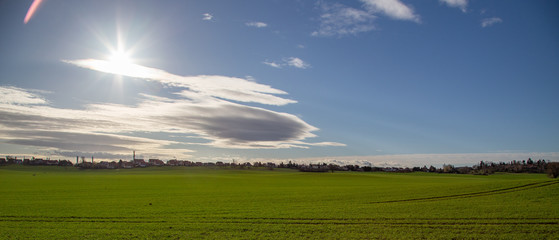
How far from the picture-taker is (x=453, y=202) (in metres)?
28.0

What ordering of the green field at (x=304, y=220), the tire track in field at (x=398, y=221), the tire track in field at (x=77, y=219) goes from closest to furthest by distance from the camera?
1. the green field at (x=304, y=220)
2. the tire track in field at (x=398, y=221)
3. the tire track in field at (x=77, y=219)

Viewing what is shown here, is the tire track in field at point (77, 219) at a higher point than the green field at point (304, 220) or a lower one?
lower

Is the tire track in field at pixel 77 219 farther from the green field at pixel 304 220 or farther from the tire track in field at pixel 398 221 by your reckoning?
the tire track in field at pixel 398 221

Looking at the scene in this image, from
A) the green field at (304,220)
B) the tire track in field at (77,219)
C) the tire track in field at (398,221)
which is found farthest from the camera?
the tire track in field at (77,219)

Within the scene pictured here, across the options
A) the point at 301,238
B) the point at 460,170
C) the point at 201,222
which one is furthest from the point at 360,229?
the point at 460,170

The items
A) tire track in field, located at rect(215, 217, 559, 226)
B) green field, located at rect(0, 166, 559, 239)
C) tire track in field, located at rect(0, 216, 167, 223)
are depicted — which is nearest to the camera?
green field, located at rect(0, 166, 559, 239)

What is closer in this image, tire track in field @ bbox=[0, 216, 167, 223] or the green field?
the green field

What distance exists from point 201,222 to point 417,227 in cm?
1298

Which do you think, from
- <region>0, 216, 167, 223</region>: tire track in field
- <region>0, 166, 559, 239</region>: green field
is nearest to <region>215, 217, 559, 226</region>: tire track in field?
<region>0, 166, 559, 239</region>: green field

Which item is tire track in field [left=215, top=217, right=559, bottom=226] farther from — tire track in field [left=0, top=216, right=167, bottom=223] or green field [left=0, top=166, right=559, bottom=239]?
tire track in field [left=0, top=216, right=167, bottom=223]

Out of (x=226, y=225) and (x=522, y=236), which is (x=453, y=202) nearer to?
(x=522, y=236)

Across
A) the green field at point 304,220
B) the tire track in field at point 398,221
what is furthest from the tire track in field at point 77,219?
the tire track in field at point 398,221

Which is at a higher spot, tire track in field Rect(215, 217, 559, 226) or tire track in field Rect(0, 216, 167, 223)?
tire track in field Rect(215, 217, 559, 226)

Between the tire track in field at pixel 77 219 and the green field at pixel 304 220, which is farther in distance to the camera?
the tire track in field at pixel 77 219
